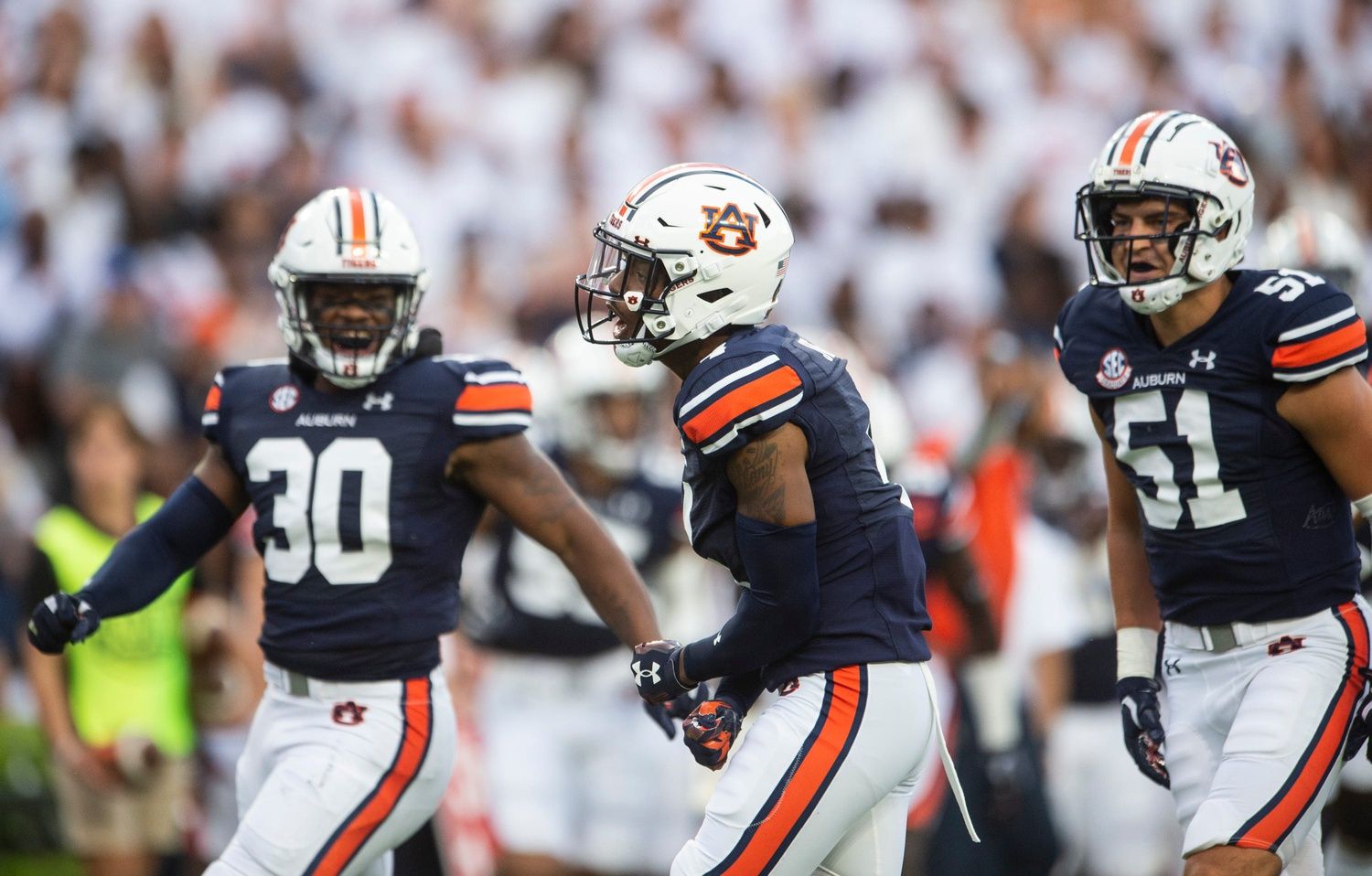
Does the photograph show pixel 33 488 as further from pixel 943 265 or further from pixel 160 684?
pixel 943 265

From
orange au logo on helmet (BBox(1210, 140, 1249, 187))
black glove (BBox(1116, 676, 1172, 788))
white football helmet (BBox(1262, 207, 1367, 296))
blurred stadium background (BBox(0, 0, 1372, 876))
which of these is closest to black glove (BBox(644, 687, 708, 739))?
black glove (BBox(1116, 676, 1172, 788))

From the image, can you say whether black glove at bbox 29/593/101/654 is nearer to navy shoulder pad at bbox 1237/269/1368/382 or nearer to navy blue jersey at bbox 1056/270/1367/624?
navy blue jersey at bbox 1056/270/1367/624

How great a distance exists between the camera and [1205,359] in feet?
13.2

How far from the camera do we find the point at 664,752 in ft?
23.0

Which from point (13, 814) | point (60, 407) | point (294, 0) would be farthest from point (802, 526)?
point (294, 0)

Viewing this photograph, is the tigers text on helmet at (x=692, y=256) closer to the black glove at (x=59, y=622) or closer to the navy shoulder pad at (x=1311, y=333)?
the navy shoulder pad at (x=1311, y=333)

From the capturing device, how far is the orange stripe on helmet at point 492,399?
4.29 metres

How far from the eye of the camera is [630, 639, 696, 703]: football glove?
148 inches

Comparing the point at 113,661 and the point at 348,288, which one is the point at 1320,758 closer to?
the point at 348,288

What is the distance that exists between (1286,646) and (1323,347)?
0.68 meters

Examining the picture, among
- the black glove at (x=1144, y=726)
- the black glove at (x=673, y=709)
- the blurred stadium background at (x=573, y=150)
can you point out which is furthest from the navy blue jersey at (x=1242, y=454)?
the blurred stadium background at (x=573, y=150)

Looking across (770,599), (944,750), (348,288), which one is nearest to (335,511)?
(348,288)

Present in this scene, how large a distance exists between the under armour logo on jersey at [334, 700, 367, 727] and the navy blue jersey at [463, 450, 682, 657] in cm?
250

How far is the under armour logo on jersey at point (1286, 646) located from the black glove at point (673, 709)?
4.23 ft
